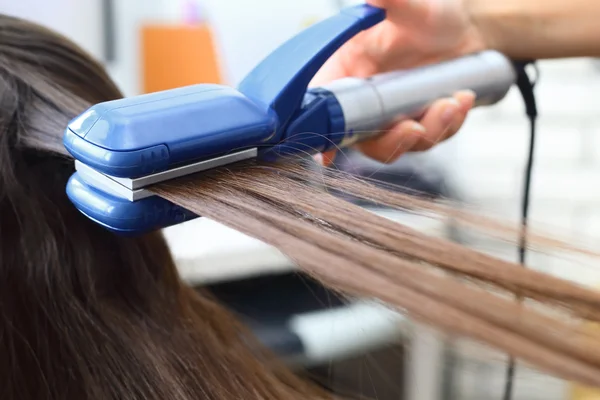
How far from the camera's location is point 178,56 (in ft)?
4.12

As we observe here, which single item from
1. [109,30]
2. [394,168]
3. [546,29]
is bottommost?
[394,168]

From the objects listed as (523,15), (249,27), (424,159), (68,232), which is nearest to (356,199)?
(68,232)

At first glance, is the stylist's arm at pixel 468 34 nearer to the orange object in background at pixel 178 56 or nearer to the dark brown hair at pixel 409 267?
the dark brown hair at pixel 409 267

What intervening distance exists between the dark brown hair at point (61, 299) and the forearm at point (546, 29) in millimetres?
339

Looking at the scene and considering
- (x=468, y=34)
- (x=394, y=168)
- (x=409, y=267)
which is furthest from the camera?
(x=394, y=168)

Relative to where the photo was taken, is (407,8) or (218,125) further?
(407,8)

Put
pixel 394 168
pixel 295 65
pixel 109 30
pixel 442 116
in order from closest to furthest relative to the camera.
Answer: pixel 295 65 → pixel 442 116 → pixel 394 168 → pixel 109 30

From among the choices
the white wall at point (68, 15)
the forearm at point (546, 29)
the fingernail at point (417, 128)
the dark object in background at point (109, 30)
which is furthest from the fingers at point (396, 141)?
the dark object in background at point (109, 30)

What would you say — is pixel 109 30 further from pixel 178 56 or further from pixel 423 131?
pixel 423 131

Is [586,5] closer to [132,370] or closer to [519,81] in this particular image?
[519,81]

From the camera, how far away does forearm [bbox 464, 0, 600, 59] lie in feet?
1.81

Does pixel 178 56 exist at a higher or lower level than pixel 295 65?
lower

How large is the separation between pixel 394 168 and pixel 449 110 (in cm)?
42

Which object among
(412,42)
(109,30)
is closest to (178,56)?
(109,30)
